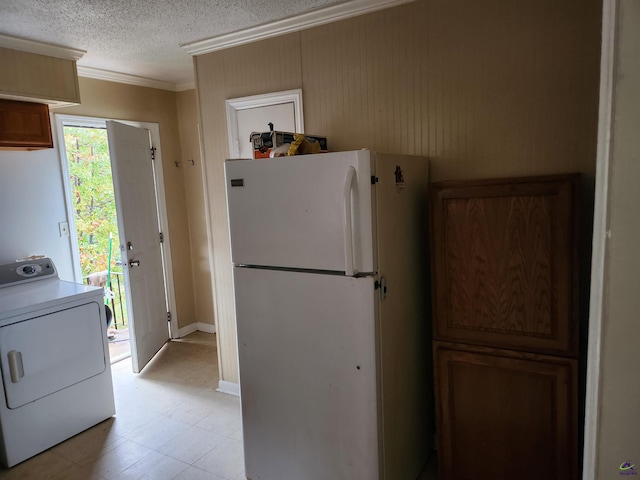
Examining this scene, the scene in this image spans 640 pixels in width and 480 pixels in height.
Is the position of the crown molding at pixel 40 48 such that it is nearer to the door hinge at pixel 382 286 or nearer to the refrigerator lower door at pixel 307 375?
the refrigerator lower door at pixel 307 375

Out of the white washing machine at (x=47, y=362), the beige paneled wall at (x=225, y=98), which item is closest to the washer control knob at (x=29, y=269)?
the white washing machine at (x=47, y=362)

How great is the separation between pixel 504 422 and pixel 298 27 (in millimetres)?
2448

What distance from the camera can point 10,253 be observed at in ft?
10.1

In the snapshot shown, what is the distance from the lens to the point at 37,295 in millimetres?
2721

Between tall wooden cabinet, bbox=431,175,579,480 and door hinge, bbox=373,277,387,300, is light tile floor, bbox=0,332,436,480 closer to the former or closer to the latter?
tall wooden cabinet, bbox=431,175,579,480

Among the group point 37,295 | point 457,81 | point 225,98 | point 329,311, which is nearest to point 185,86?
point 225,98

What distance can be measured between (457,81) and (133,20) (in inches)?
74.5

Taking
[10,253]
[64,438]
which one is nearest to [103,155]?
[10,253]

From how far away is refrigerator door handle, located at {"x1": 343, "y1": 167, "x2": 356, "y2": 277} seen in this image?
1.66 meters

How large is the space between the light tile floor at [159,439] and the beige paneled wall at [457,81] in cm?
178

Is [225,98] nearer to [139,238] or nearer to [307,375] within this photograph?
[139,238]

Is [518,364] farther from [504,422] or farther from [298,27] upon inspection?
[298,27]

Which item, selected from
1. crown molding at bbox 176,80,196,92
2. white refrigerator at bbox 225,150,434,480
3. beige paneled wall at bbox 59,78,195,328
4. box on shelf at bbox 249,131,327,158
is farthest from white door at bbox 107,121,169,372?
white refrigerator at bbox 225,150,434,480

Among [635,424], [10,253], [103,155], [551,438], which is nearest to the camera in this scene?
[635,424]
